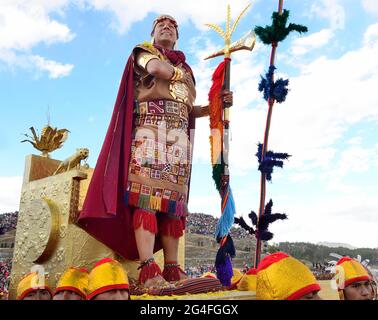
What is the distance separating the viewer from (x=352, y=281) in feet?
8.24

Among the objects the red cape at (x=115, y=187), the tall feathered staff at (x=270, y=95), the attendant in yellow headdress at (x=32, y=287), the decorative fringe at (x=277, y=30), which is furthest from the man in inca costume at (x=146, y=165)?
the decorative fringe at (x=277, y=30)

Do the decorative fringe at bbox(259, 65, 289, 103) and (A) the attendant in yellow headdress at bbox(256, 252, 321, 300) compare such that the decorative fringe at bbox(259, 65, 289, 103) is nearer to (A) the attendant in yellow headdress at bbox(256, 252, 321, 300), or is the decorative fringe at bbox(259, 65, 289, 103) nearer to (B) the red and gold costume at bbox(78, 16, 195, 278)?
(B) the red and gold costume at bbox(78, 16, 195, 278)

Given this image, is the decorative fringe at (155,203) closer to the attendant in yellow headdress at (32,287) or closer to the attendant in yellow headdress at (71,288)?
the attendant in yellow headdress at (71,288)

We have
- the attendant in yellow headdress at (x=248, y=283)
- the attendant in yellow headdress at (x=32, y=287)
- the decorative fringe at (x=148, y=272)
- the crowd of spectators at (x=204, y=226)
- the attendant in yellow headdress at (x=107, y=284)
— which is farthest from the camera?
the crowd of spectators at (x=204, y=226)

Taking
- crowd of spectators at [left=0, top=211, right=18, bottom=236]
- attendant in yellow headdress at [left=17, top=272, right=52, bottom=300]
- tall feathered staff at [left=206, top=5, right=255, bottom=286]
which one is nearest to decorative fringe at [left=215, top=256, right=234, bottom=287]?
tall feathered staff at [left=206, top=5, right=255, bottom=286]

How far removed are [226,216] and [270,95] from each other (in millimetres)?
1193

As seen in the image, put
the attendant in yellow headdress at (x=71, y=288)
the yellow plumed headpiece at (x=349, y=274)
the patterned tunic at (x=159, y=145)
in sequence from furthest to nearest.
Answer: the patterned tunic at (x=159, y=145)
the attendant in yellow headdress at (x=71, y=288)
the yellow plumed headpiece at (x=349, y=274)

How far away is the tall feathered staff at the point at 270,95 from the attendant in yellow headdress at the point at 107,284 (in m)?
1.55

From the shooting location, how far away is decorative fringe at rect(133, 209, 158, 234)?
3.18 meters

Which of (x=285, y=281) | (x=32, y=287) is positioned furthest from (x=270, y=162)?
(x=32, y=287)

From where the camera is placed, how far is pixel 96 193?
3244 millimetres

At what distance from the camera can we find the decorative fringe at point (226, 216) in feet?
11.2

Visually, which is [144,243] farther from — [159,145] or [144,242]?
[159,145]

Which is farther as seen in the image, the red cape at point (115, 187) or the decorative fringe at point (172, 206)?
the decorative fringe at point (172, 206)
